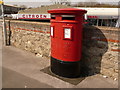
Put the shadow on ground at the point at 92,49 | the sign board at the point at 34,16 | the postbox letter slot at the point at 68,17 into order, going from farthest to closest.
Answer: the sign board at the point at 34,16 → the shadow on ground at the point at 92,49 → the postbox letter slot at the point at 68,17

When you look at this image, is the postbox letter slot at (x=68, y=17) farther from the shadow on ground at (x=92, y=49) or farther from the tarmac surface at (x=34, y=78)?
the tarmac surface at (x=34, y=78)

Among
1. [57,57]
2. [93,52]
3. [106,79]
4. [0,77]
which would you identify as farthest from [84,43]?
[0,77]

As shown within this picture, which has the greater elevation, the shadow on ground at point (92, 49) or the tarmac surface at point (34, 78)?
the shadow on ground at point (92, 49)

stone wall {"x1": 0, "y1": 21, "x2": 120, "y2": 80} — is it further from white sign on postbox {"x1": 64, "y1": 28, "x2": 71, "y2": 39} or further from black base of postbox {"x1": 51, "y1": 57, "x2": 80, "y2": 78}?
white sign on postbox {"x1": 64, "y1": 28, "x2": 71, "y2": 39}

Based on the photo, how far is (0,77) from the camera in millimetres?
4016

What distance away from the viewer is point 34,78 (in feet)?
13.2

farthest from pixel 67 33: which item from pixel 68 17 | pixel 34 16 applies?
pixel 34 16

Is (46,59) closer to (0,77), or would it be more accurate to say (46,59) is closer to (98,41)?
(0,77)

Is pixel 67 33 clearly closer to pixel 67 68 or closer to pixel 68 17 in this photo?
pixel 68 17

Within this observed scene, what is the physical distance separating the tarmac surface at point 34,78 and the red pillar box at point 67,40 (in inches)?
15.1

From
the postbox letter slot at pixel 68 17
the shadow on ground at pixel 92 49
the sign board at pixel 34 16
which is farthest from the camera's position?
the sign board at pixel 34 16

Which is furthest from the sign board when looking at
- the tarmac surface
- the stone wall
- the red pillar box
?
the red pillar box

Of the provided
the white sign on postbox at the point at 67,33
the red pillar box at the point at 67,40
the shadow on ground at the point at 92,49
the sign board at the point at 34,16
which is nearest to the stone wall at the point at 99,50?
the shadow on ground at the point at 92,49

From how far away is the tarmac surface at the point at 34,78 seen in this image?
3.66 meters
